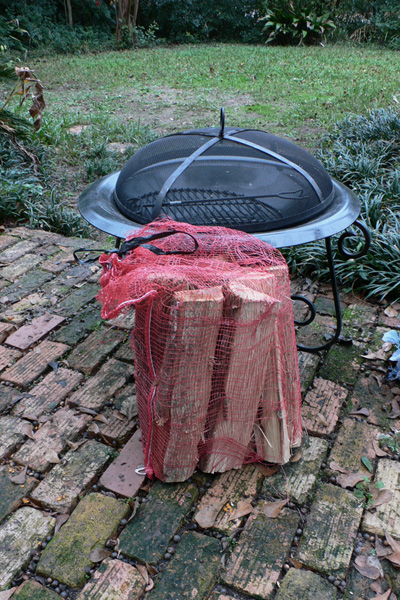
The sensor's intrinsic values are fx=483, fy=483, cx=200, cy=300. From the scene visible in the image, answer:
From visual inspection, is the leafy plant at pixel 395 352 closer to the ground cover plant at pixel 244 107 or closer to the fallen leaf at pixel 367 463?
the fallen leaf at pixel 367 463

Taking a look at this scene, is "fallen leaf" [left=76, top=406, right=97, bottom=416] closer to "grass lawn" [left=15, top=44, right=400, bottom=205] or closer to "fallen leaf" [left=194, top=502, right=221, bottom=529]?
"fallen leaf" [left=194, top=502, right=221, bottom=529]

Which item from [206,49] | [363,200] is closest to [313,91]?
[363,200]

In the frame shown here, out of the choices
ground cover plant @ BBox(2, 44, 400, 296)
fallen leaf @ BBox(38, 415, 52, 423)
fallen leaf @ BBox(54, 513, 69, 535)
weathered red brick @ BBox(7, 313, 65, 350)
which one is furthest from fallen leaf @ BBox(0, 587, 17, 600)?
ground cover plant @ BBox(2, 44, 400, 296)

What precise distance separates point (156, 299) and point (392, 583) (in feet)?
4.22

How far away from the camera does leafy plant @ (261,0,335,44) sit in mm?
13695

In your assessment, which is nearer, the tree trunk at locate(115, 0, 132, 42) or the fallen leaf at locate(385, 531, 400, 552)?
the fallen leaf at locate(385, 531, 400, 552)

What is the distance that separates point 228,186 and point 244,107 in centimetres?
621

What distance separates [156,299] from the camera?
72.9 inches

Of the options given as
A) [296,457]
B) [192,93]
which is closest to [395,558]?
[296,457]

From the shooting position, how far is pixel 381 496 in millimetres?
1943

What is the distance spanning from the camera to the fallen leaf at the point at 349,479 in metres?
1.99

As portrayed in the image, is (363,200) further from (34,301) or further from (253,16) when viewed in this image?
(253,16)

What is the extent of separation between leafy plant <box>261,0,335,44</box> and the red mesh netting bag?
46.1 feet

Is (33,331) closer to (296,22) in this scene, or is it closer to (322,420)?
(322,420)
